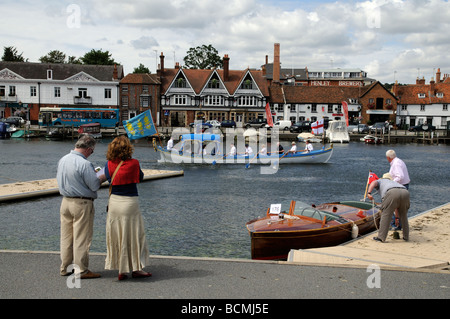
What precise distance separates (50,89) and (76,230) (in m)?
84.0

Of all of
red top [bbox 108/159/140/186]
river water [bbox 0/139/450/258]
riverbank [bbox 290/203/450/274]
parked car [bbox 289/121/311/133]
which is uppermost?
Result: parked car [bbox 289/121/311/133]

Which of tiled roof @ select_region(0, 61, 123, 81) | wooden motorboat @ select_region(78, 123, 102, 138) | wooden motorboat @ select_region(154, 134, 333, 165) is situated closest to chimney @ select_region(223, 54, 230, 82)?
tiled roof @ select_region(0, 61, 123, 81)

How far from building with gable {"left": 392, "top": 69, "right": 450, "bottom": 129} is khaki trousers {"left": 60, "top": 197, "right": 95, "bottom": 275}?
92064 millimetres

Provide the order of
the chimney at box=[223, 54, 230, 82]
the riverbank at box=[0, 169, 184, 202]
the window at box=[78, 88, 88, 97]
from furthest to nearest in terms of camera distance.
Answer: the window at box=[78, 88, 88, 97] < the chimney at box=[223, 54, 230, 82] < the riverbank at box=[0, 169, 184, 202]

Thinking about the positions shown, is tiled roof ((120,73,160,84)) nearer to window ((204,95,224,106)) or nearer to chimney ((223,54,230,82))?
window ((204,95,224,106))

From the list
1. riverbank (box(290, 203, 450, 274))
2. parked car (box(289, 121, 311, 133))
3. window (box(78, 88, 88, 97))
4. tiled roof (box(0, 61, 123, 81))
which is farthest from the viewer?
window (box(78, 88, 88, 97))

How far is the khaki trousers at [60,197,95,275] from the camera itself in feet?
26.4

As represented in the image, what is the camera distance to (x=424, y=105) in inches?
3659

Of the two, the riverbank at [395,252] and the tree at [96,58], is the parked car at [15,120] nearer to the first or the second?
the tree at [96,58]

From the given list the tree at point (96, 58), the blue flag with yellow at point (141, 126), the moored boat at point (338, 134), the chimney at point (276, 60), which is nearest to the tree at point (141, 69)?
the tree at point (96, 58)

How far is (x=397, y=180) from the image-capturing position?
43.9 feet
